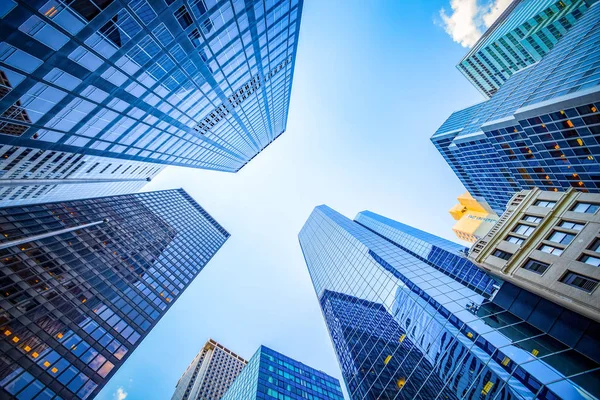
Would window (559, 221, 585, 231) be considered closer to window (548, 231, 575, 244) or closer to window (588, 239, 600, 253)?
window (548, 231, 575, 244)

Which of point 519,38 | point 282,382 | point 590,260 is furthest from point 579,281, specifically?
point 519,38

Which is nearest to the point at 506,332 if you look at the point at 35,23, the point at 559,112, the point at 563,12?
the point at 35,23

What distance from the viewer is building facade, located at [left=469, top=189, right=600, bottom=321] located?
1686 centimetres

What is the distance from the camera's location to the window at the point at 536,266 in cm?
1989

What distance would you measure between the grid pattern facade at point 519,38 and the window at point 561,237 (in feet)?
295

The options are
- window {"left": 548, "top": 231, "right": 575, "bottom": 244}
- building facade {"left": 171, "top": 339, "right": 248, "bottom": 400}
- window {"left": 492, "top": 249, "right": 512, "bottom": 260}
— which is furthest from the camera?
building facade {"left": 171, "top": 339, "right": 248, "bottom": 400}

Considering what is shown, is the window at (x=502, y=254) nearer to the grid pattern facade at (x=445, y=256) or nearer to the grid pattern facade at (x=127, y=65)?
the grid pattern facade at (x=445, y=256)

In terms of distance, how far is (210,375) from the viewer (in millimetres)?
111875

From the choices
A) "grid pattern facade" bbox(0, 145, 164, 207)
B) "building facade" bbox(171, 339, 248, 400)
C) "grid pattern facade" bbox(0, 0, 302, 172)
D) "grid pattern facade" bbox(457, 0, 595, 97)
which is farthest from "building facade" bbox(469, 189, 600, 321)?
"building facade" bbox(171, 339, 248, 400)

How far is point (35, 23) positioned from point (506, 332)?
37994 millimetres

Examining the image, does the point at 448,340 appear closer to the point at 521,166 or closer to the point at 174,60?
the point at 174,60

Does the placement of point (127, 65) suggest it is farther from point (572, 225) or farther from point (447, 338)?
point (572, 225)

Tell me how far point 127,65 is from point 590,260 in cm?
3942

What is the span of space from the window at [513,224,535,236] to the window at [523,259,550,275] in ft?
10.8
